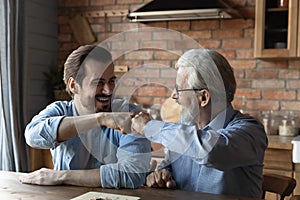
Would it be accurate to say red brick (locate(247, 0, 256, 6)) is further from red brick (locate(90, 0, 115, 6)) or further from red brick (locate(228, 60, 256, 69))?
red brick (locate(90, 0, 115, 6))

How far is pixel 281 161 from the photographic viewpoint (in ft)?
9.20

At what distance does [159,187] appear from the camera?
5.15 ft

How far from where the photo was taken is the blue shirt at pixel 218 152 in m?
1.33

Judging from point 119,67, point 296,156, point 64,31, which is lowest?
point 296,156

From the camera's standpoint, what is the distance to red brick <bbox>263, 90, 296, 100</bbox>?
3.24 m

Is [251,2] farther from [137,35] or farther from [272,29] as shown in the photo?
[137,35]

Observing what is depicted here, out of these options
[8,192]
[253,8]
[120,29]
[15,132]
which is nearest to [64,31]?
[120,29]

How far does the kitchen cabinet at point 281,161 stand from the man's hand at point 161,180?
139 centimetres

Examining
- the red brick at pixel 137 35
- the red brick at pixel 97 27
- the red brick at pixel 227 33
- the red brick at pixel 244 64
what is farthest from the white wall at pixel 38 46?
the red brick at pixel 244 64

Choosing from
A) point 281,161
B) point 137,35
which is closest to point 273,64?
point 281,161

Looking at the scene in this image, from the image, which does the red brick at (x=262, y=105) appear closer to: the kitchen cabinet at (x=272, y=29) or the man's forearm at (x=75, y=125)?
the kitchen cabinet at (x=272, y=29)

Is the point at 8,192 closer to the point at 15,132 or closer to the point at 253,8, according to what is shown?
the point at 15,132

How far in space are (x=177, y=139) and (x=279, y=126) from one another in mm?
2089

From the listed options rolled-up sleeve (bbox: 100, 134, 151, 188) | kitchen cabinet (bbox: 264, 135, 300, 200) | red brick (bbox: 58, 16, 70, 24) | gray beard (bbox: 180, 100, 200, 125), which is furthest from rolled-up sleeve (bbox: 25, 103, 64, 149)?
red brick (bbox: 58, 16, 70, 24)
